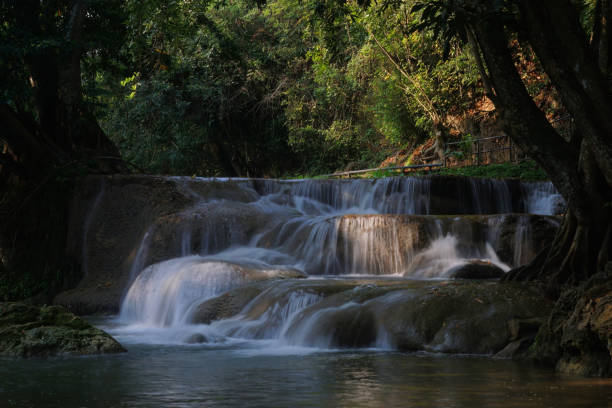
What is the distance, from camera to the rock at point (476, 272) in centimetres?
1136

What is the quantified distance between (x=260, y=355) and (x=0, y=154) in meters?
10.9

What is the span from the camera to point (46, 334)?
7.77m

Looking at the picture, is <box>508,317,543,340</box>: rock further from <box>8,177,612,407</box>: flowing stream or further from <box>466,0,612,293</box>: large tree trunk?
<box>466,0,612,293</box>: large tree trunk

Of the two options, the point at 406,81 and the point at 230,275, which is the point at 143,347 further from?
the point at 406,81

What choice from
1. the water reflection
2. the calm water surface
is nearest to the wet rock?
the calm water surface

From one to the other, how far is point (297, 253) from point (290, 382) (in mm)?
8140

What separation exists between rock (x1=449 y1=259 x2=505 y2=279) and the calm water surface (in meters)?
4.24

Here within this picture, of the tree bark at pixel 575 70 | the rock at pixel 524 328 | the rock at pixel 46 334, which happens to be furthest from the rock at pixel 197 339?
the tree bark at pixel 575 70

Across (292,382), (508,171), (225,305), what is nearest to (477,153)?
(508,171)

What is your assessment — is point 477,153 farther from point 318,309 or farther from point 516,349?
point 516,349

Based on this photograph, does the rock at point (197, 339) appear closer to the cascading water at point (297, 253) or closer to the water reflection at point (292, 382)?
the cascading water at point (297, 253)

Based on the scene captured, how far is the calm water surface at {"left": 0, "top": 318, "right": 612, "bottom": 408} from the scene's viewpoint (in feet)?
15.8

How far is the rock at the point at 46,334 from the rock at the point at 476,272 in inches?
231

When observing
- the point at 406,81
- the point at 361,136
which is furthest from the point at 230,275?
the point at 361,136
